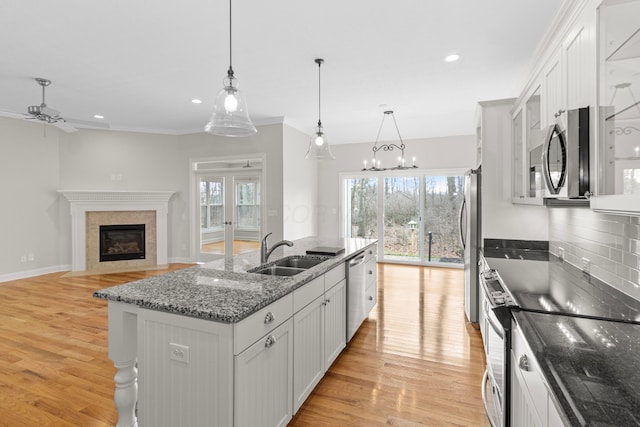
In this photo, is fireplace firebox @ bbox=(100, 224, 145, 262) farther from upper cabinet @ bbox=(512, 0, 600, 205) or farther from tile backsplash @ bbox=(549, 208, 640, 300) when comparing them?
tile backsplash @ bbox=(549, 208, 640, 300)

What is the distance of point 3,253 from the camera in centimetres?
509

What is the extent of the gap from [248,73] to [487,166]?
9.45ft

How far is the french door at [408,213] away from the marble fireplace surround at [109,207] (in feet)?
12.5

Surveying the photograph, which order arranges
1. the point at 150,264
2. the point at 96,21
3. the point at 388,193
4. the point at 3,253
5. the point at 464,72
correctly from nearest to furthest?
the point at 96,21 < the point at 464,72 < the point at 3,253 < the point at 150,264 < the point at 388,193

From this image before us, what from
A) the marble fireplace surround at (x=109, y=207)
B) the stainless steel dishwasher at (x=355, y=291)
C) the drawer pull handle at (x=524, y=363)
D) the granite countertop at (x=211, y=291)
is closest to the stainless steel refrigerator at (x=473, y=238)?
the stainless steel dishwasher at (x=355, y=291)

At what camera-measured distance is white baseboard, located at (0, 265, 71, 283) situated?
16.8 ft

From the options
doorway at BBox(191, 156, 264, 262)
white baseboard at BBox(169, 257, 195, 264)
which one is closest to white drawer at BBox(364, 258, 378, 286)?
doorway at BBox(191, 156, 264, 262)

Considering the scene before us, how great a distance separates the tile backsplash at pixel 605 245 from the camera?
1.55 m

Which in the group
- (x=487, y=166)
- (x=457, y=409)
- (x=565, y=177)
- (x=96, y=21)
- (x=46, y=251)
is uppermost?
(x=96, y=21)

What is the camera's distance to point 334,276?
2.45 meters

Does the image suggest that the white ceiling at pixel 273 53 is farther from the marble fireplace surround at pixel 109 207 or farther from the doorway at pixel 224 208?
the marble fireplace surround at pixel 109 207

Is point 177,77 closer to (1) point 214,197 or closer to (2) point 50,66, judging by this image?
(2) point 50,66

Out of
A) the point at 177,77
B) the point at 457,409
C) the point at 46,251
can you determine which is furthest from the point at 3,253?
the point at 457,409

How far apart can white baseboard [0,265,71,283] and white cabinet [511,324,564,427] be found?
7.15 meters
